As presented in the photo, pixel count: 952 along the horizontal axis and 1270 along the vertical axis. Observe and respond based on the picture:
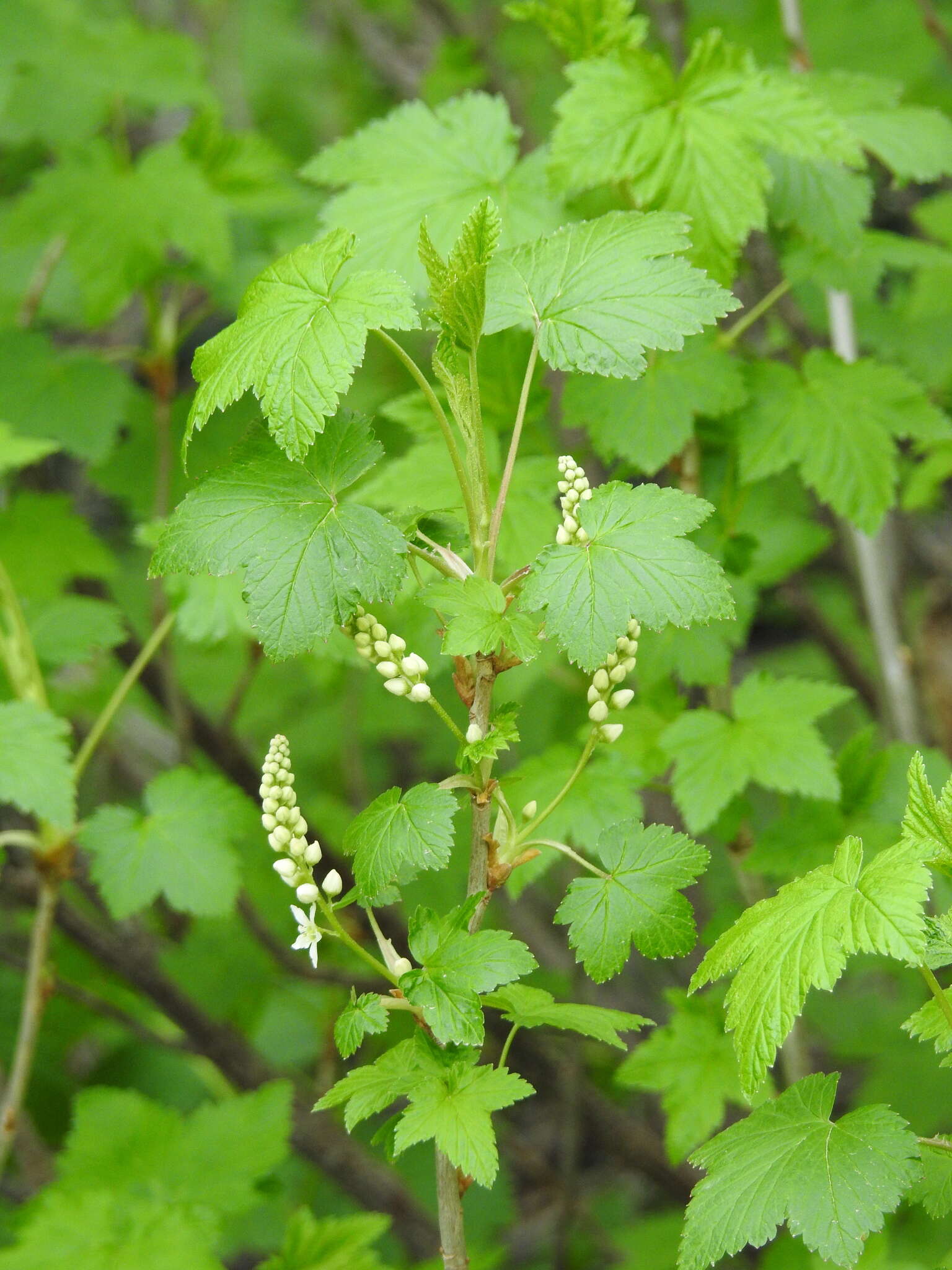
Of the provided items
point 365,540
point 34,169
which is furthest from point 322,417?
point 34,169

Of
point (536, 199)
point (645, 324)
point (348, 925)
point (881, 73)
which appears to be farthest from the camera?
point (881, 73)

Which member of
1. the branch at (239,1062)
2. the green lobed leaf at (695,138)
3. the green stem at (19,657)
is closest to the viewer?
the green lobed leaf at (695,138)

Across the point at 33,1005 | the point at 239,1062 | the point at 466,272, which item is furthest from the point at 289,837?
the point at 239,1062

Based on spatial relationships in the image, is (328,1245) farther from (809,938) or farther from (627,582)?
(627,582)

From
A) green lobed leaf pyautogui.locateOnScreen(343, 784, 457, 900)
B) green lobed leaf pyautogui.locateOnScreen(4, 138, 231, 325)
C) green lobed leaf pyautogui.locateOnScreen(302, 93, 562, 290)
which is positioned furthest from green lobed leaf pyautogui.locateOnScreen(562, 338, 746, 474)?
Result: green lobed leaf pyautogui.locateOnScreen(4, 138, 231, 325)

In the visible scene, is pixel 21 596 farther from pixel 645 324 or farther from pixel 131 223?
pixel 645 324

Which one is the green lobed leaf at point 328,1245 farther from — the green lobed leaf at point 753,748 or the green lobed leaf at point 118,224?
the green lobed leaf at point 118,224

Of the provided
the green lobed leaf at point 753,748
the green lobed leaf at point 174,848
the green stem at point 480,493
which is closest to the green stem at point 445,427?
the green stem at point 480,493
